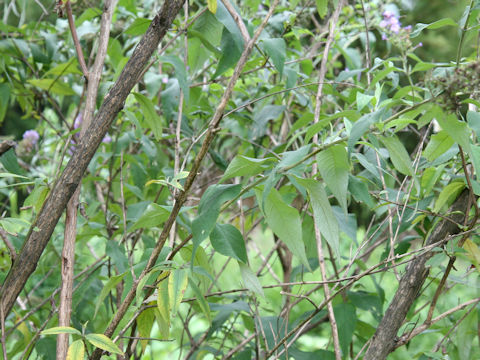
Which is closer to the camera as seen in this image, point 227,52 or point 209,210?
point 209,210

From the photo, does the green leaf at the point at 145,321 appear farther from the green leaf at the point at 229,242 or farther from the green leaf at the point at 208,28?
the green leaf at the point at 208,28

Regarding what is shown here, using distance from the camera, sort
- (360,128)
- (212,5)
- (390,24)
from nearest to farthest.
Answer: (360,128), (212,5), (390,24)

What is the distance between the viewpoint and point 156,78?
1102mm

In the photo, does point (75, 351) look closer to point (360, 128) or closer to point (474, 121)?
point (360, 128)

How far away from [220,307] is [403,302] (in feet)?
1.04

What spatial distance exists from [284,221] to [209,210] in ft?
0.26

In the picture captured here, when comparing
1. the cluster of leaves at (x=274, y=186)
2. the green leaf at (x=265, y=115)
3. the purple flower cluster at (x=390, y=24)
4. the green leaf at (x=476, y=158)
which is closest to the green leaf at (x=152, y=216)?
the cluster of leaves at (x=274, y=186)

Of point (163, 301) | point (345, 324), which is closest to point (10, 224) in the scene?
point (163, 301)

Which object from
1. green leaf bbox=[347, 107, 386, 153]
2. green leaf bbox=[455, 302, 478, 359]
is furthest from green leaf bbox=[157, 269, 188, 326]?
green leaf bbox=[455, 302, 478, 359]

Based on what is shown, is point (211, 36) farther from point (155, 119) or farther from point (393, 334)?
point (393, 334)

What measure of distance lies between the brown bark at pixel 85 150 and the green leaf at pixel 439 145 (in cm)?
34

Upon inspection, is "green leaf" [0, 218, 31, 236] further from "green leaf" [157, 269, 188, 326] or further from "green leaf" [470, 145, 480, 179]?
"green leaf" [470, 145, 480, 179]

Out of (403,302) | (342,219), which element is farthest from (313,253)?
(403,302)

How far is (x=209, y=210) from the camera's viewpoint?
57cm
